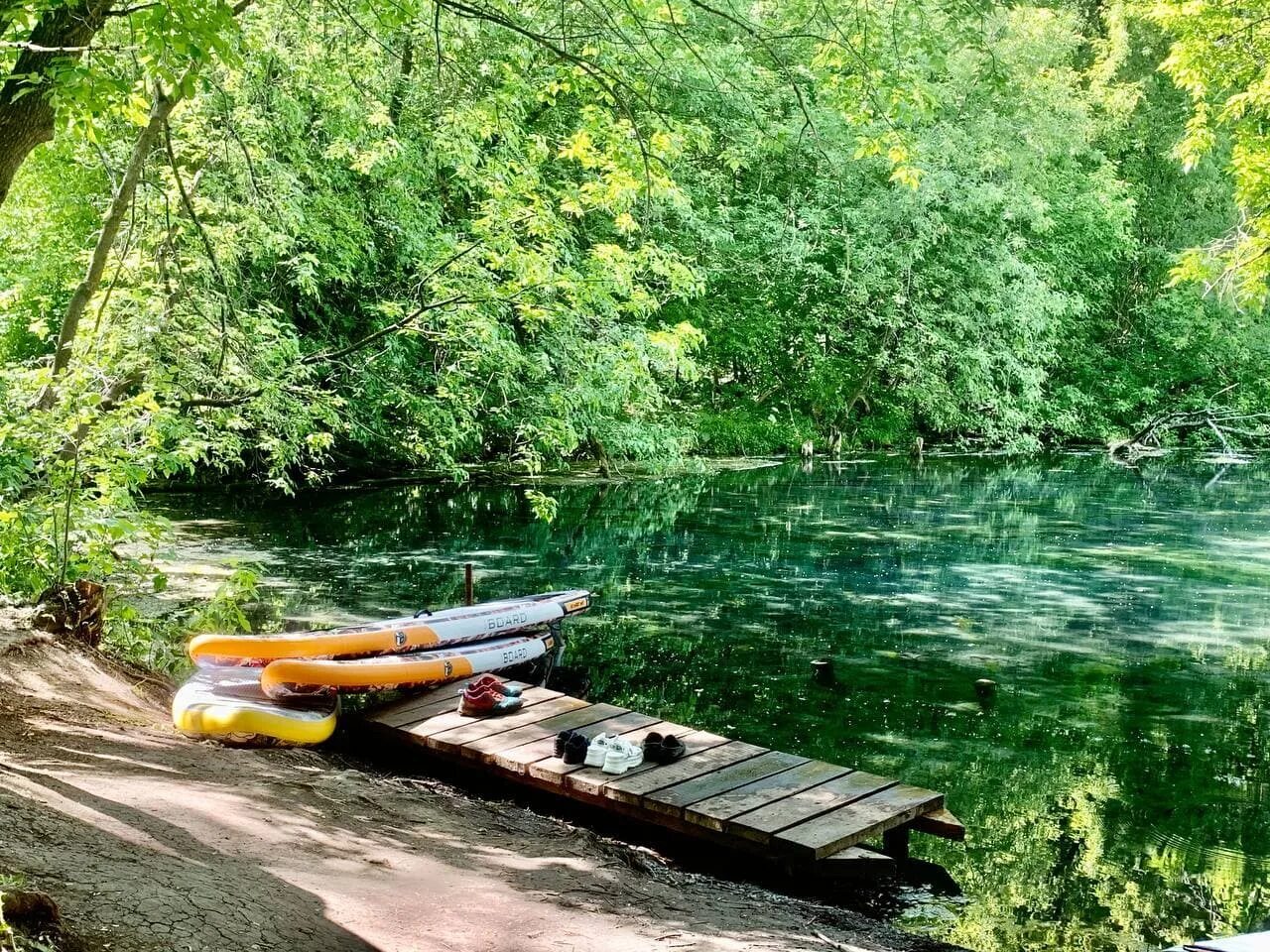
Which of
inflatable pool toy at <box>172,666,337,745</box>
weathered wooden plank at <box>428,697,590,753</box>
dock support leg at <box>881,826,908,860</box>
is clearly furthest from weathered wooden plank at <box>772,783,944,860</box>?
inflatable pool toy at <box>172,666,337,745</box>

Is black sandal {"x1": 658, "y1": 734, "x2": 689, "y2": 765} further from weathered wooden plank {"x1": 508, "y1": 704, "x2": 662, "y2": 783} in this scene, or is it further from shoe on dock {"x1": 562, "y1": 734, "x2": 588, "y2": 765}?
shoe on dock {"x1": 562, "y1": 734, "x2": 588, "y2": 765}

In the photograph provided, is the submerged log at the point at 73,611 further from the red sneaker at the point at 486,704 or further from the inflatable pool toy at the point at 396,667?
the red sneaker at the point at 486,704

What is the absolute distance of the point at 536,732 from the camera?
7262 mm

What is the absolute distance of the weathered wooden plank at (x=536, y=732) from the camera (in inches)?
275

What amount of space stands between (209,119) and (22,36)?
596 centimetres

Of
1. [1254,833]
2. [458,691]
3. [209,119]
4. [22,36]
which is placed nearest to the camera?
[22,36]

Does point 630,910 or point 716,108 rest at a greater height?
point 716,108

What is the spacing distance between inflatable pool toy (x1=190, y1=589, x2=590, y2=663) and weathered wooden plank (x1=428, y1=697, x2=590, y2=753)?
105cm

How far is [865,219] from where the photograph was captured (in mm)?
24828

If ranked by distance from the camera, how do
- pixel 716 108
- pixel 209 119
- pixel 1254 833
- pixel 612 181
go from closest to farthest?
pixel 1254 833, pixel 612 181, pixel 209 119, pixel 716 108

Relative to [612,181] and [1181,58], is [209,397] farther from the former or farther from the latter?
[1181,58]

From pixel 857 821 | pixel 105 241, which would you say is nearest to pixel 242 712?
pixel 857 821

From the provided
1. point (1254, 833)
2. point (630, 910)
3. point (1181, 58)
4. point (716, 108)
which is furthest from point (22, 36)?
point (716, 108)

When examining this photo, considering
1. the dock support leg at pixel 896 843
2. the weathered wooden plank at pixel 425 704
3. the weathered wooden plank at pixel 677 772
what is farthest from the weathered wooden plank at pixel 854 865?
the weathered wooden plank at pixel 425 704
